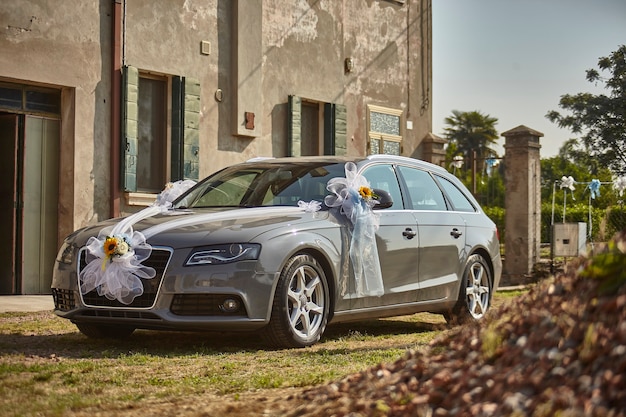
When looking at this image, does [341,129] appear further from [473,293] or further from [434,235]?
[434,235]

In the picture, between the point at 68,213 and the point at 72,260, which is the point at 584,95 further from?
the point at 72,260

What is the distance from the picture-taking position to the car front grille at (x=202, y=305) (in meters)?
7.51

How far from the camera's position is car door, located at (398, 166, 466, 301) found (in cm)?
946

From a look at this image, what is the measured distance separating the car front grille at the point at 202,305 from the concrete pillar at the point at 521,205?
41.0 feet

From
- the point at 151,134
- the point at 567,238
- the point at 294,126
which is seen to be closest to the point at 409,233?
the point at 151,134

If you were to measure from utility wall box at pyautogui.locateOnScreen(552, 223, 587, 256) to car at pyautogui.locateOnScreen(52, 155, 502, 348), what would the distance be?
29.7 ft

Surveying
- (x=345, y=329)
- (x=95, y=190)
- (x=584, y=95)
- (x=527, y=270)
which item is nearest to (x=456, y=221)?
(x=345, y=329)

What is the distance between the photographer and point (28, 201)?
45.6 ft

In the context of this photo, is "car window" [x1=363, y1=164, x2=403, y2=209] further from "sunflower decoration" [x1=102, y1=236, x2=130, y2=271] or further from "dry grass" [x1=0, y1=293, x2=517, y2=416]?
"sunflower decoration" [x1=102, y1=236, x2=130, y2=271]

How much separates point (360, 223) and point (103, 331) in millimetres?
2284

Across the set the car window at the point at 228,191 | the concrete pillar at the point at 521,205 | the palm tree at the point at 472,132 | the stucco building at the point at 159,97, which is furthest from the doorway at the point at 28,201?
the palm tree at the point at 472,132

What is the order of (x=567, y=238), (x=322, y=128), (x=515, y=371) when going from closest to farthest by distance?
(x=515, y=371)
(x=322, y=128)
(x=567, y=238)

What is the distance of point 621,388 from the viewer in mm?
3666

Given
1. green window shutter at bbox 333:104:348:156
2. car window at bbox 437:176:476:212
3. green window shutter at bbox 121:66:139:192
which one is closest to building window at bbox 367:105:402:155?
green window shutter at bbox 333:104:348:156
